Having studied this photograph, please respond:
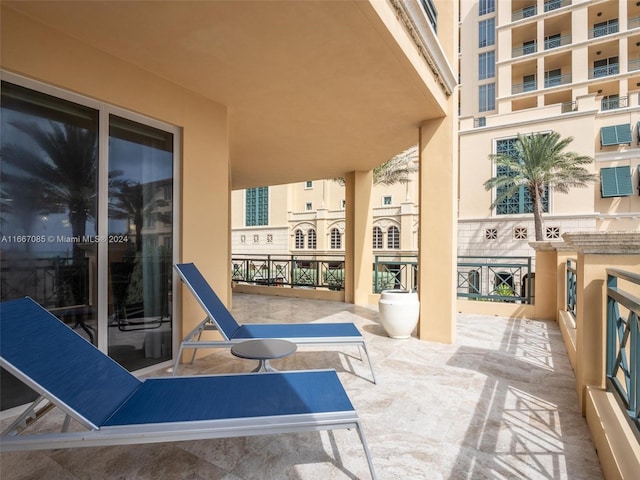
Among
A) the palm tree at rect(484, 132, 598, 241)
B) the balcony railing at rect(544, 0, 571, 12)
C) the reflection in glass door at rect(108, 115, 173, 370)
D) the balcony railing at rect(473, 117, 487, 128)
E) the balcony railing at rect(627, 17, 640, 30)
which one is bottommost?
the reflection in glass door at rect(108, 115, 173, 370)

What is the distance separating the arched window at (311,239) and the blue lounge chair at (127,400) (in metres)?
31.4

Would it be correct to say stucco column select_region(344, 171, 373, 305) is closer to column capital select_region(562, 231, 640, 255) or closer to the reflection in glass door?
the reflection in glass door

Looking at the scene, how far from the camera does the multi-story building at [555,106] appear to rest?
2031 centimetres

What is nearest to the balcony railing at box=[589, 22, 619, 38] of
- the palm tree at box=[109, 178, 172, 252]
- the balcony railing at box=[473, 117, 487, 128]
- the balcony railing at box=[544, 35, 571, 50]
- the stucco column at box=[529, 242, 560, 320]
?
the balcony railing at box=[544, 35, 571, 50]

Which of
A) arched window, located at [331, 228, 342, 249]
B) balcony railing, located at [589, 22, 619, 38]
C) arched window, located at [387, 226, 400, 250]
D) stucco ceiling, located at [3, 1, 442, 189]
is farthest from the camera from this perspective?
arched window, located at [331, 228, 342, 249]

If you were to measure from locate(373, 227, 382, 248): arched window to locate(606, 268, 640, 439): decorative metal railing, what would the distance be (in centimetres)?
2783

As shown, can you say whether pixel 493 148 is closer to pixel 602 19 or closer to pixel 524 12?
pixel 524 12

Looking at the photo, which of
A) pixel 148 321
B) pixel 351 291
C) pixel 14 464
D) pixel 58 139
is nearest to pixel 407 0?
pixel 58 139

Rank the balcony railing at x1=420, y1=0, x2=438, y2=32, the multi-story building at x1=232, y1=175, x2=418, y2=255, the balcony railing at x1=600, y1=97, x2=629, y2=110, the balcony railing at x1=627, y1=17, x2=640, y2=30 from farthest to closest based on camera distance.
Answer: the multi-story building at x1=232, y1=175, x2=418, y2=255, the balcony railing at x1=627, y1=17, x2=640, y2=30, the balcony railing at x1=600, y1=97, x2=629, y2=110, the balcony railing at x1=420, y1=0, x2=438, y2=32

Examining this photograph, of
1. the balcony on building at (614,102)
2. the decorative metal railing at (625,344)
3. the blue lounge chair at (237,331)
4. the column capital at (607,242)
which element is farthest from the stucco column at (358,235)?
the balcony on building at (614,102)

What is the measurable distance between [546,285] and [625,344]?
477cm

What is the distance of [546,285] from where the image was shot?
20.8 ft

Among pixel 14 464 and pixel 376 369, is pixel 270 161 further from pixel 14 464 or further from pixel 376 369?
pixel 14 464

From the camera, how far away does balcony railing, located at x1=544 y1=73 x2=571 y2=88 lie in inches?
963
